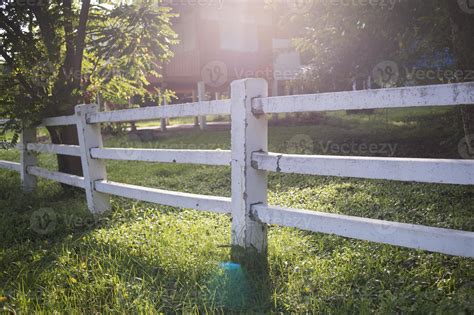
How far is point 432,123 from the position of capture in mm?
11062

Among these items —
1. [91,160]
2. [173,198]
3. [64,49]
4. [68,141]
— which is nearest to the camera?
[173,198]

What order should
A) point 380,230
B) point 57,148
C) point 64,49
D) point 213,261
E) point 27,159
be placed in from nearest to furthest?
point 380,230
point 213,261
point 57,148
point 64,49
point 27,159

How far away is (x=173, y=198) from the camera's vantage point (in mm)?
3945

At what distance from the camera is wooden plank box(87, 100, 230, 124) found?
3.49 m

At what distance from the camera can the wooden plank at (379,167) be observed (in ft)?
7.42

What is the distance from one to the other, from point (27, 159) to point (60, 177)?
153cm

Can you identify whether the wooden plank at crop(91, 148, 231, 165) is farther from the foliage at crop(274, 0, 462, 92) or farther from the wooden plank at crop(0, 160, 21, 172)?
the foliage at crop(274, 0, 462, 92)

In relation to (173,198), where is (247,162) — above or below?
above

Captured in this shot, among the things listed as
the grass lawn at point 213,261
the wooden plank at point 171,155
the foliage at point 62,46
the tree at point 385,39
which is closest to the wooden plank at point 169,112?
the wooden plank at point 171,155

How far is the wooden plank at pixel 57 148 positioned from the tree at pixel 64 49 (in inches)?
12.0

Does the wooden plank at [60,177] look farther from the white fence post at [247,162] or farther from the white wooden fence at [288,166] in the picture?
the white fence post at [247,162]

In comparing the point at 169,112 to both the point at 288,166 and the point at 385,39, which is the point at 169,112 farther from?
the point at 385,39

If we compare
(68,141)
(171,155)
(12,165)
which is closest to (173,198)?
(171,155)

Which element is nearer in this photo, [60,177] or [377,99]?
[377,99]
